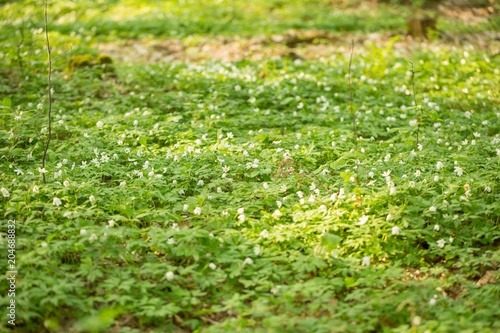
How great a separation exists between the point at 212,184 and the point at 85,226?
1.29 meters

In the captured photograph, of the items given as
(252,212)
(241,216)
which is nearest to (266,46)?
(252,212)

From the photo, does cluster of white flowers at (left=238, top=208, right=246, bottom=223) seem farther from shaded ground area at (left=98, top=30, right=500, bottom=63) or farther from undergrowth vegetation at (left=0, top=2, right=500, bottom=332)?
shaded ground area at (left=98, top=30, right=500, bottom=63)

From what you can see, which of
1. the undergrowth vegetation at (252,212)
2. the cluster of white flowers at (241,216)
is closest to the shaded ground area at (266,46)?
the undergrowth vegetation at (252,212)

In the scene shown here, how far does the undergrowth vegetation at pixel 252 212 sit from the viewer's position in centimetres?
355

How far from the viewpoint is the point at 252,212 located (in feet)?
15.2

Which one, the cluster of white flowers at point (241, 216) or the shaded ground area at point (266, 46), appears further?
the shaded ground area at point (266, 46)

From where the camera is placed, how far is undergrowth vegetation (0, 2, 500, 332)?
355 centimetres

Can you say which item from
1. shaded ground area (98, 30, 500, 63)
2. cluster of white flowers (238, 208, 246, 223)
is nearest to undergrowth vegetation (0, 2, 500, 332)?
cluster of white flowers (238, 208, 246, 223)

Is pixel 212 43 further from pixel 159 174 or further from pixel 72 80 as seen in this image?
pixel 159 174

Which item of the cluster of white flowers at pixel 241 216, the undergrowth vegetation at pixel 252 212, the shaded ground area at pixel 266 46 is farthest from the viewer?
the shaded ground area at pixel 266 46

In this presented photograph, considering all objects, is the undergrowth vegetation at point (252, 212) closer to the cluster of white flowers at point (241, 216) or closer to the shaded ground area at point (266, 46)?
the cluster of white flowers at point (241, 216)

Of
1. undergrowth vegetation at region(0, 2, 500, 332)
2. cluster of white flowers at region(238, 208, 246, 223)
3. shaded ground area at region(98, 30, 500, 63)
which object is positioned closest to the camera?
undergrowth vegetation at region(0, 2, 500, 332)

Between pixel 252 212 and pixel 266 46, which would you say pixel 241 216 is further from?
pixel 266 46

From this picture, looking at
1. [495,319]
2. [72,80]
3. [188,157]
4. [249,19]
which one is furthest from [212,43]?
[495,319]
